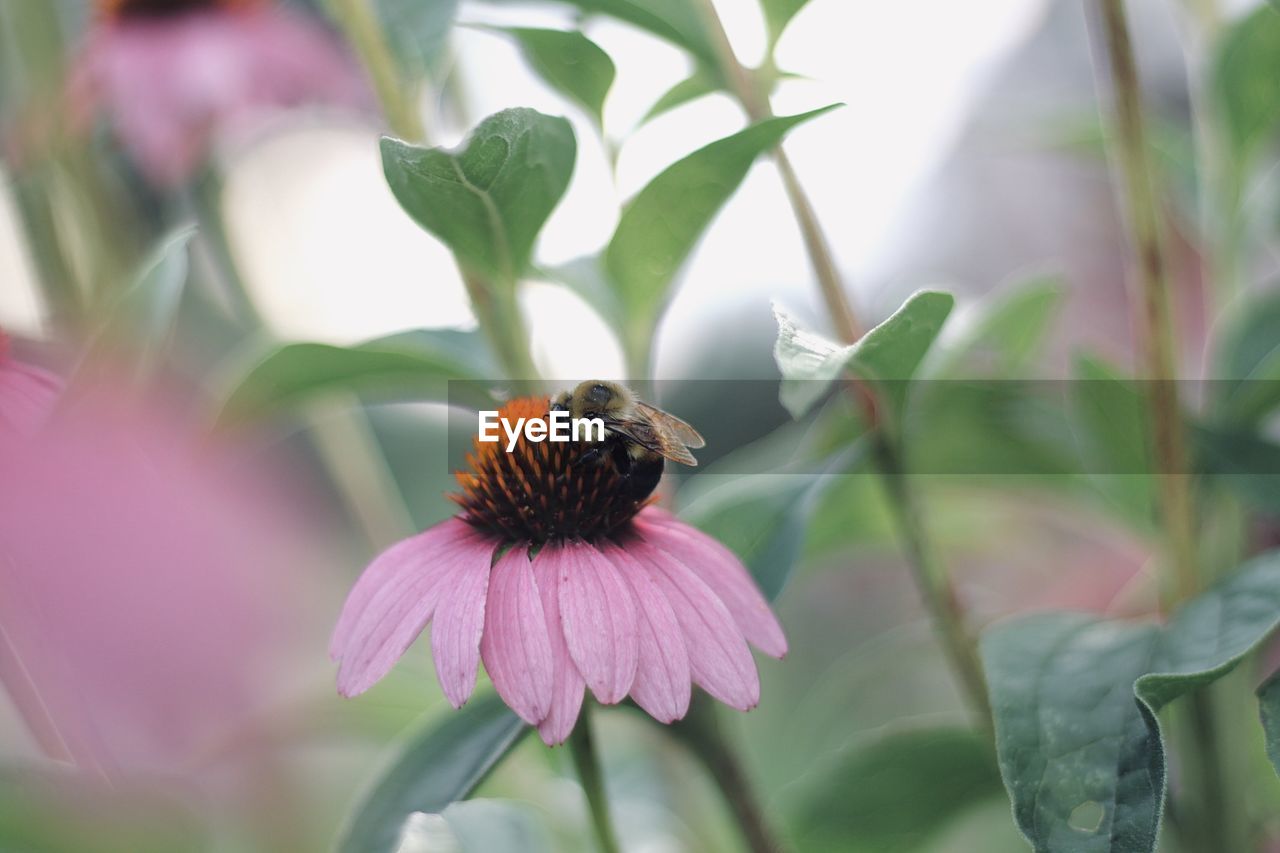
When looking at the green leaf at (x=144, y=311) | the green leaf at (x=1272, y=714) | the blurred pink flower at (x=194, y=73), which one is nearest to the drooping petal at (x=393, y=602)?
the green leaf at (x=144, y=311)

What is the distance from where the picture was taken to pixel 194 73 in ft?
2.01

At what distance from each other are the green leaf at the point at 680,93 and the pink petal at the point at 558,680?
20cm

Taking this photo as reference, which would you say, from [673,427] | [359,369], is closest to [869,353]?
[673,427]

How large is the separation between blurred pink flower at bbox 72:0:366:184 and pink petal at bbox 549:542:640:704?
0.36 meters

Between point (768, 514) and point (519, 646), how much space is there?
0.14 metres

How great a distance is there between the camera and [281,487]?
821mm

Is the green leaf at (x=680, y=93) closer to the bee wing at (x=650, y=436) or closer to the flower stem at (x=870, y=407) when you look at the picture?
the flower stem at (x=870, y=407)

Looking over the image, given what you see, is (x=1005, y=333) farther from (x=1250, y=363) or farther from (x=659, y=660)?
(x=659, y=660)

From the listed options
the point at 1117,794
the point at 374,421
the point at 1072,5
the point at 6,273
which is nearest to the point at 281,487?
the point at 374,421

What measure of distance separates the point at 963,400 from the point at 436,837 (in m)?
0.28

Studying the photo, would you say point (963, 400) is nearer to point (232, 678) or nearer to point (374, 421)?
point (232, 678)

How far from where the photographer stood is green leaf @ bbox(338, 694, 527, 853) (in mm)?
326

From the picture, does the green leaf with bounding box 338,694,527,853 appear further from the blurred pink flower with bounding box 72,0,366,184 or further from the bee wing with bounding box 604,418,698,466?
the blurred pink flower with bounding box 72,0,366,184

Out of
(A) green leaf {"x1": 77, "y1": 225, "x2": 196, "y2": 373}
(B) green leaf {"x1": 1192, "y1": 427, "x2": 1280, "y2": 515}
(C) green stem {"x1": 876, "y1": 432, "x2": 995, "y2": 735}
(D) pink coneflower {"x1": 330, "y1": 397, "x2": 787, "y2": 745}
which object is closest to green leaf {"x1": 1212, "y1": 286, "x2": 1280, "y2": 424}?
(B) green leaf {"x1": 1192, "y1": 427, "x2": 1280, "y2": 515}
